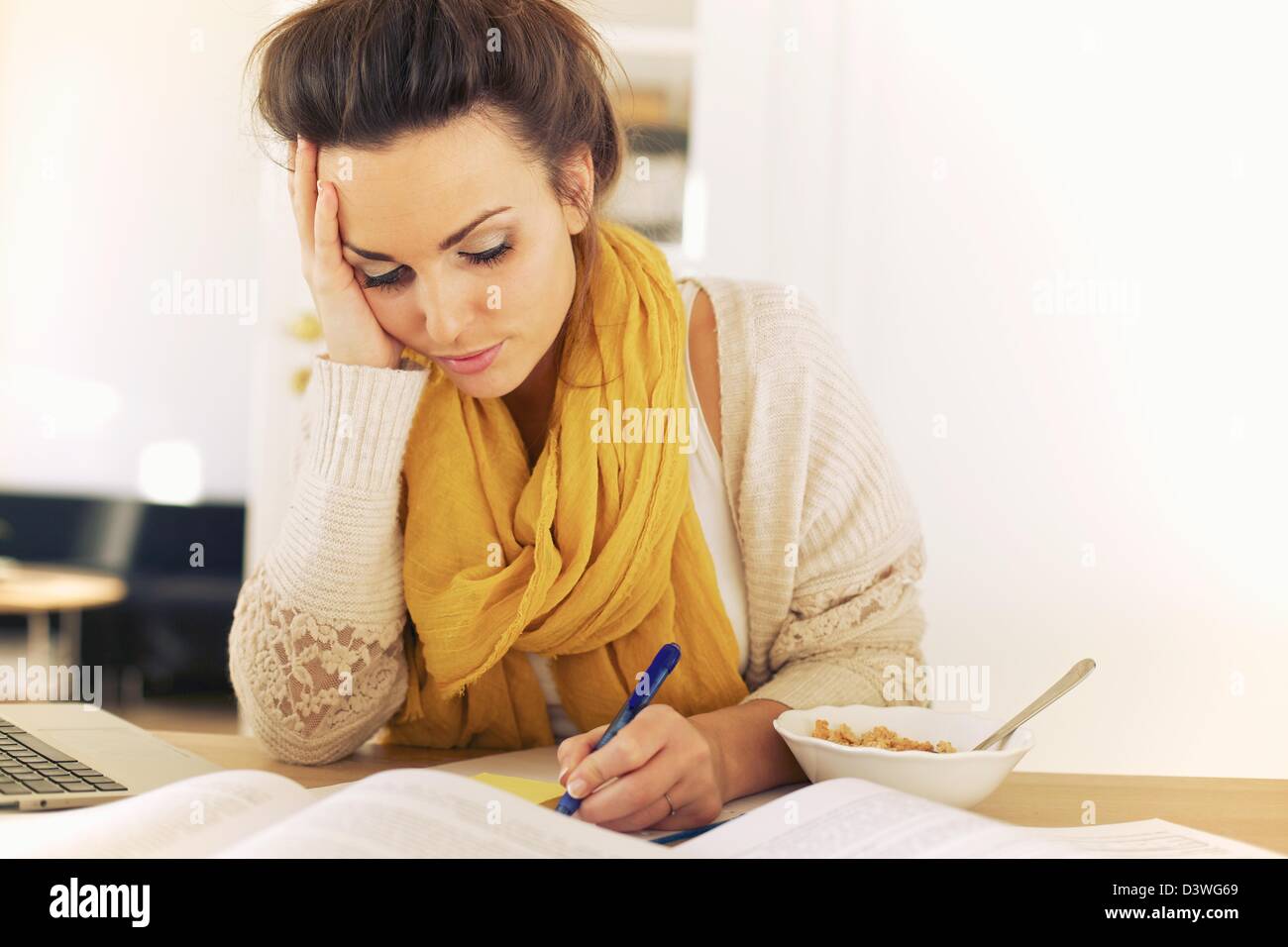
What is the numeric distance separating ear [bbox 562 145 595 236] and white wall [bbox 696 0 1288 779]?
1.11 metres

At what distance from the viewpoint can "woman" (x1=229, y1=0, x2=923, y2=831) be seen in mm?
1036

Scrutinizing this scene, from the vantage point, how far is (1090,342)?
6.81 ft

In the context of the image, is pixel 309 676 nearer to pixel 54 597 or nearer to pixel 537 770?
pixel 537 770

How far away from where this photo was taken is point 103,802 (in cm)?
80

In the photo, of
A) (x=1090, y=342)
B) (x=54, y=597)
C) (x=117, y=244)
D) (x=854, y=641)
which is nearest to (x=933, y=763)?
(x=854, y=641)

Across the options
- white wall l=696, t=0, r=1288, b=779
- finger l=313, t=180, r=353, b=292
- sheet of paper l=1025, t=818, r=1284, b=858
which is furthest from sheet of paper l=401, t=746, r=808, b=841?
white wall l=696, t=0, r=1288, b=779

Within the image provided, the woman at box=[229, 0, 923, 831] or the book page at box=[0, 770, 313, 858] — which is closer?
the book page at box=[0, 770, 313, 858]

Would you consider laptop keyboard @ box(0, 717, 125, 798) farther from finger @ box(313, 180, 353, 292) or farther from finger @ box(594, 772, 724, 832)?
finger @ box(313, 180, 353, 292)

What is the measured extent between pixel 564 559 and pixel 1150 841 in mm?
580

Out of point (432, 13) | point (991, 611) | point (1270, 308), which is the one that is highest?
point (432, 13)

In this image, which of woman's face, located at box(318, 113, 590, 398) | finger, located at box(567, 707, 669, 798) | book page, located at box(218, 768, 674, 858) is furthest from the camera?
woman's face, located at box(318, 113, 590, 398)
